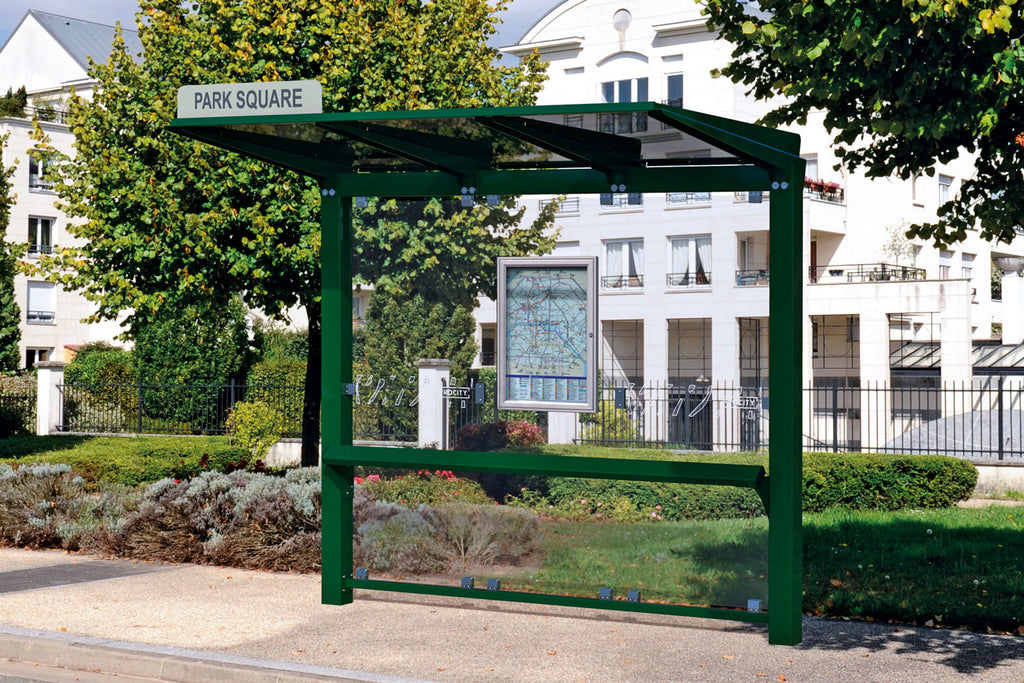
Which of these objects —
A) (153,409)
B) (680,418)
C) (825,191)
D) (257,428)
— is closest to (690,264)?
(680,418)

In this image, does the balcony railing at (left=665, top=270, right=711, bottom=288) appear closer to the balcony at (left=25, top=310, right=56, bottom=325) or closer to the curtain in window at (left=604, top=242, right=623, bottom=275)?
the curtain in window at (left=604, top=242, right=623, bottom=275)

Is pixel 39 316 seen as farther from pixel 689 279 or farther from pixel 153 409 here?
pixel 689 279

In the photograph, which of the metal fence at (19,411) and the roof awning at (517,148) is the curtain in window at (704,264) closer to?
the roof awning at (517,148)

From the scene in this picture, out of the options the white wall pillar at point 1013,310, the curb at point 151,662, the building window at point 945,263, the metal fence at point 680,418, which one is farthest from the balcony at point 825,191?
the curb at point 151,662

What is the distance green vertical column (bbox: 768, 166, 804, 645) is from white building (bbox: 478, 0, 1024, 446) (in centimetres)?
13

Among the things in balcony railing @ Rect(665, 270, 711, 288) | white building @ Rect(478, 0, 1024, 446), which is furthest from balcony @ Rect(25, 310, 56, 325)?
balcony railing @ Rect(665, 270, 711, 288)

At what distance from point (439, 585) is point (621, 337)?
233 cm

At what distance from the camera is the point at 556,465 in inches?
338

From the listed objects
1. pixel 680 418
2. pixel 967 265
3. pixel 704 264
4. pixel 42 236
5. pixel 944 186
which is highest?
pixel 944 186

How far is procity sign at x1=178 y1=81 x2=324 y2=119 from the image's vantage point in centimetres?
817

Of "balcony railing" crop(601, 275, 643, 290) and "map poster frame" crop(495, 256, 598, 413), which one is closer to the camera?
"balcony railing" crop(601, 275, 643, 290)

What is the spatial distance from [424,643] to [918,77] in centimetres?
507

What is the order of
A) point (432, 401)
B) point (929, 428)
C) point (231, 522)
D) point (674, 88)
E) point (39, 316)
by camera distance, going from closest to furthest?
point (432, 401), point (231, 522), point (929, 428), point (674, 88), point (39, 316)

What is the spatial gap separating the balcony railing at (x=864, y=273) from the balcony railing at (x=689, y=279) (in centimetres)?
3030
